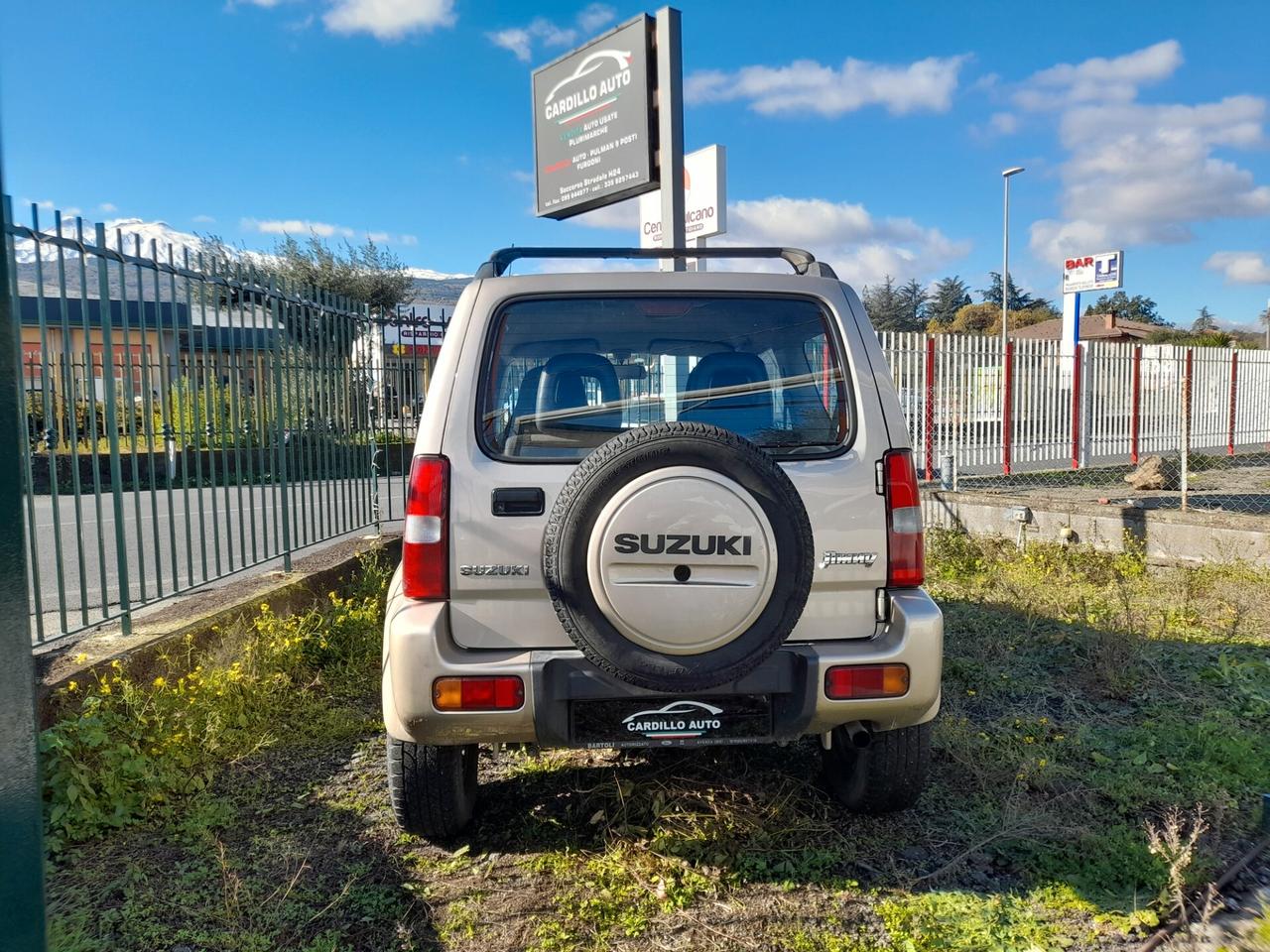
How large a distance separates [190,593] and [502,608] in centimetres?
307

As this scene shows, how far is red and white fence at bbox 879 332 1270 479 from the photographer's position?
10.9m

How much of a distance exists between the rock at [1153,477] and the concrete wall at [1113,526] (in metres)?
4.26

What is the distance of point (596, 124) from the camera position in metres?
8.59

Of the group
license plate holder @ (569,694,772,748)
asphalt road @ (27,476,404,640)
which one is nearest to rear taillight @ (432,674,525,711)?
license plate holder @ (569,694,772,748)

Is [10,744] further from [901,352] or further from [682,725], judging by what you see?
[901,352]

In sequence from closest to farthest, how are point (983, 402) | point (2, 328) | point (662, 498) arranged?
1. point (2, 328)
2. point (662, 498)
3. point (983, 402)

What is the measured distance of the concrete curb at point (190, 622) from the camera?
11.6 feet

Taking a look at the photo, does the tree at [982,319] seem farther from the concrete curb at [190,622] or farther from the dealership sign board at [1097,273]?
the concrete curb at [190,622]

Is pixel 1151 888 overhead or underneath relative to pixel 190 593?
underneath

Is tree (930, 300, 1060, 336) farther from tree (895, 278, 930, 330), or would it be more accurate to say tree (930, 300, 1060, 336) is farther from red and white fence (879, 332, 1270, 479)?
red and white fence (879, 332, 1270, 479)

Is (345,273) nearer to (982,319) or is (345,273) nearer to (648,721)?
(648,721)

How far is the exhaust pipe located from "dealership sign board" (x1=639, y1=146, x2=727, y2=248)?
308 inches

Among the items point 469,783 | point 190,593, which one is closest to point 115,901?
point 469,783

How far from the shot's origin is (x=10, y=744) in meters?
1.29
